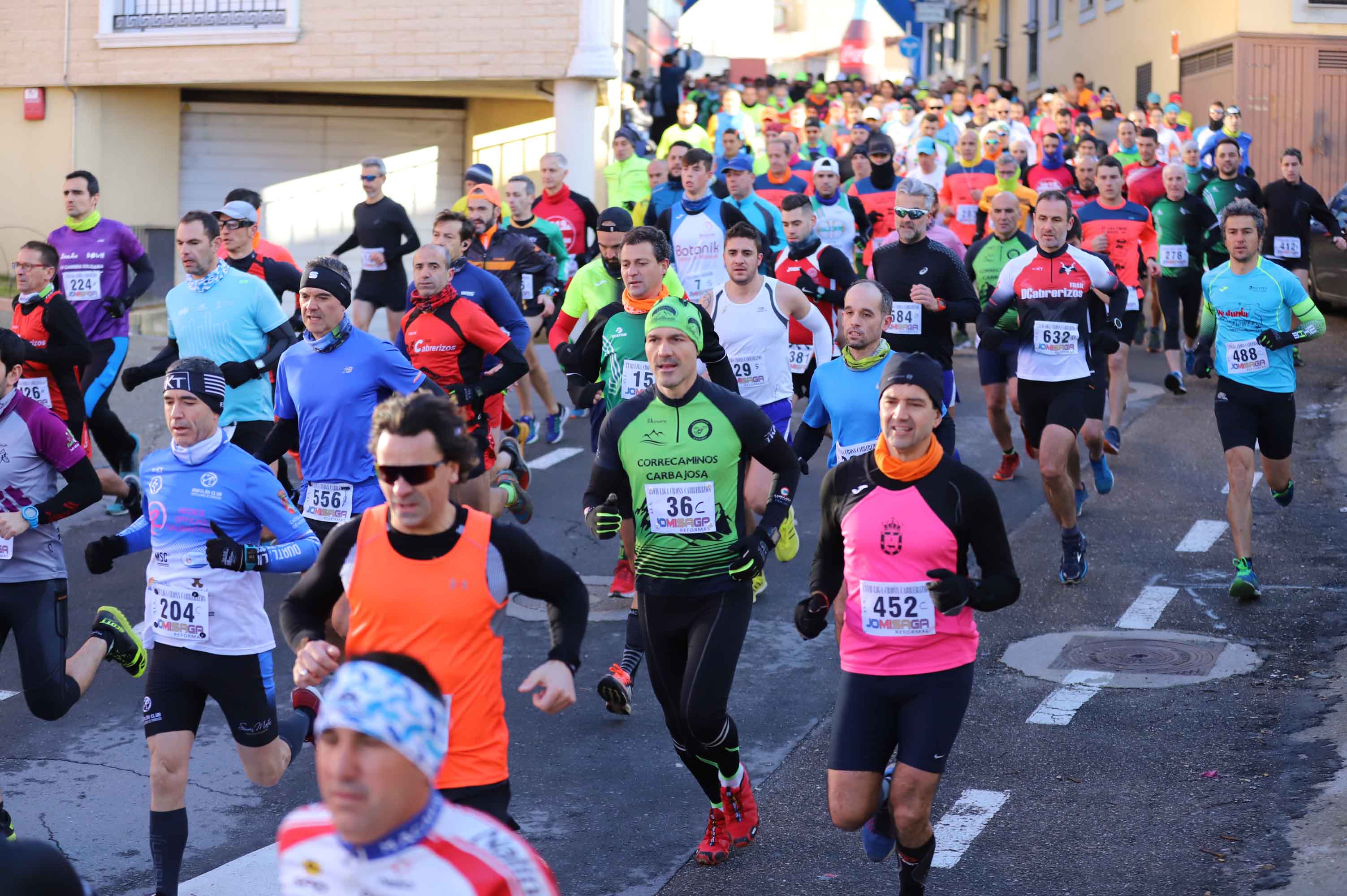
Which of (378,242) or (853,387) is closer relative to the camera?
(853,387)

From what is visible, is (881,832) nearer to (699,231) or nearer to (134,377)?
(134,377)

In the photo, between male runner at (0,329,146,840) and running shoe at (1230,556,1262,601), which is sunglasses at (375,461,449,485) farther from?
running shoe at (1230,556,1262,601)

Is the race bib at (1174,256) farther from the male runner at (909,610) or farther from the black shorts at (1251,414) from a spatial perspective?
the male runner at (909,610)

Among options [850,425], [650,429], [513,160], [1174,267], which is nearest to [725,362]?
[850,425]

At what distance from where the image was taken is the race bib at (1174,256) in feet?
51.1

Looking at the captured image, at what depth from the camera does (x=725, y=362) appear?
7770 millimetres

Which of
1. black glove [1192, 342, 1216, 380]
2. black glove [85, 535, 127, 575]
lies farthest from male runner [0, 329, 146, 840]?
black glove [1192, 342, 1216, 380]

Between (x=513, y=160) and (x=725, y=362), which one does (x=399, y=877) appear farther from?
(x=513, y=160)

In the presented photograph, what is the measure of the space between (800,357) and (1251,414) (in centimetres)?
262

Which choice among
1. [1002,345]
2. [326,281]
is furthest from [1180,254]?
[326,281]

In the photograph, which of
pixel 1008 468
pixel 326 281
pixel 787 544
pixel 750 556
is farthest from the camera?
pixel 1008 468

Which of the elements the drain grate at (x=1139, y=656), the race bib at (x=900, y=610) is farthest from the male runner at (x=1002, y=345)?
the race bib at (x=900, y=610)

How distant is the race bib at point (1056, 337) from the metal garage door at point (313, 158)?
14.1 m

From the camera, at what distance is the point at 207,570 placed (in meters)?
5.66
